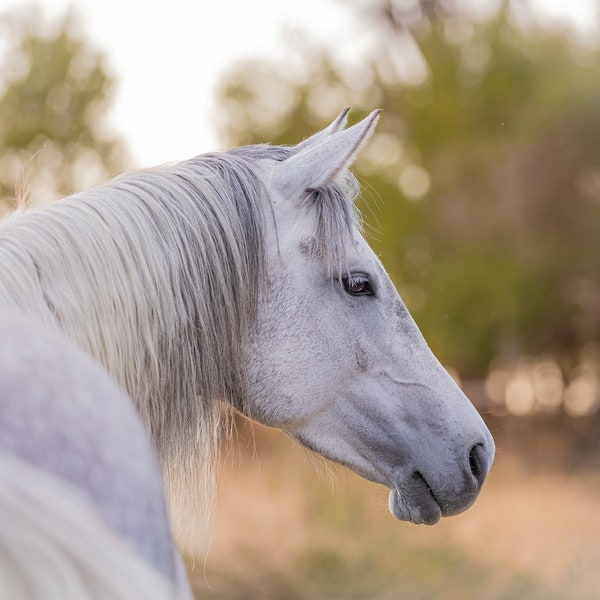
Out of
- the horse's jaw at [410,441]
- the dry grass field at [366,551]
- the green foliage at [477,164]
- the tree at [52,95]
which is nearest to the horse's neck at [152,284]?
the horse's jaw at [410,441]

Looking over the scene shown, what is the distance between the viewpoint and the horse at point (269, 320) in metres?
1.70

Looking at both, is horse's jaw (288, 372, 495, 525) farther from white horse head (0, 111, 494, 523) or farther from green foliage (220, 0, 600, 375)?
green foliage (220, 0, 600, 375)

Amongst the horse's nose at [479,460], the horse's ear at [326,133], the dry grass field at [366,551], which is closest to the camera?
the horse's nose at [479,460]

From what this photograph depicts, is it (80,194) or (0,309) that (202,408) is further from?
(0,309)

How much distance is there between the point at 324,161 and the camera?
77.5 inches

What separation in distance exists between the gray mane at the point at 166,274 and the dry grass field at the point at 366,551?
4.05 metres

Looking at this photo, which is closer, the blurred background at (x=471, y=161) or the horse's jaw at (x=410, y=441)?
the horse's jaw at (x=410, y=441)

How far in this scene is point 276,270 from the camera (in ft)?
6.44

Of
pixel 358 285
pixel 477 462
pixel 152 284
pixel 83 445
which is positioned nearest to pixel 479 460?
pixel 477 462

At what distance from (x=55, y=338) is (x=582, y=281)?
45.6 ft

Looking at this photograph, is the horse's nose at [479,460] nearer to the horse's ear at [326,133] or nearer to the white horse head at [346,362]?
the white horse head at [346,362]

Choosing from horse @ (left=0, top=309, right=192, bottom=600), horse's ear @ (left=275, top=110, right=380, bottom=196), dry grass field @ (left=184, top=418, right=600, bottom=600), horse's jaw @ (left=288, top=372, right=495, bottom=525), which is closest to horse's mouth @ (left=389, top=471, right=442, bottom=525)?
horse's jaw @ (left=288, top=372, right=495, bottom=525)

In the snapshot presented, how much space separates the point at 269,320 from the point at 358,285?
0.75 ft

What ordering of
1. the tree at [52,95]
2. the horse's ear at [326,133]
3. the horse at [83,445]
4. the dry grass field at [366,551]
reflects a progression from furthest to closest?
the tree at [52,95]
the dry grass field at [366,551]
the horse's ear at [326,133]
the horse at [83,445]
